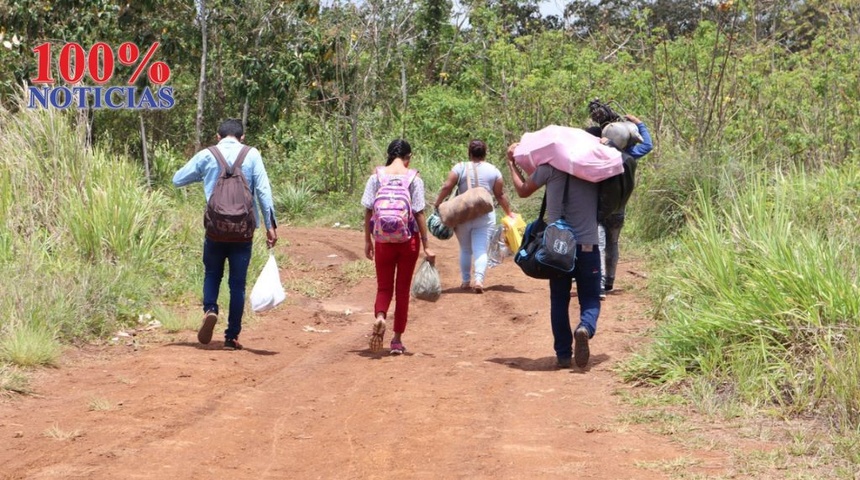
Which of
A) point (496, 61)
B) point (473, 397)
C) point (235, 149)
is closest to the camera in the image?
point (473, 397)

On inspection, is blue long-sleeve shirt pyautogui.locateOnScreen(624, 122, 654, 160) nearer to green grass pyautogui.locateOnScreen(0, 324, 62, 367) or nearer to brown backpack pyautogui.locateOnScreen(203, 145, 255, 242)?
brown backpack pyautogui.locateOnScreen(203, 145, 255, 242)

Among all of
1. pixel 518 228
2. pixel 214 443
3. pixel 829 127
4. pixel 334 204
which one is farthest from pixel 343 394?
pixel 334 204

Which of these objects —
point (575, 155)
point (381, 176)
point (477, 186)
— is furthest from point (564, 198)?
point (477, 186)

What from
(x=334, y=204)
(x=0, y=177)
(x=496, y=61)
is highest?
(x=496, y=61)

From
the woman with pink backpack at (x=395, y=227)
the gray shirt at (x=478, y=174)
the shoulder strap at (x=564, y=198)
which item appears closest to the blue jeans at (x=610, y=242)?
the gray shirt at (x=478, y=174)

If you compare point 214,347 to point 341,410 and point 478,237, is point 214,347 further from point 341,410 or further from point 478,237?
point 478,237

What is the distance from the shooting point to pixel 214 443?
19.1 ft

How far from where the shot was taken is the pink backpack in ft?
27.3

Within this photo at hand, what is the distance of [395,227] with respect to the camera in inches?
328

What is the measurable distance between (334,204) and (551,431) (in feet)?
47.3

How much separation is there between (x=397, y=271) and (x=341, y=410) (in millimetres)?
2105

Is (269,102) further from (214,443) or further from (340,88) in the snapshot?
(214,443)

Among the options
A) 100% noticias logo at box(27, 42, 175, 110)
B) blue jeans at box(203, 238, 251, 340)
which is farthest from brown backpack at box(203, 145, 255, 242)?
100% noticias logo at box(27, 42, 175, 110)

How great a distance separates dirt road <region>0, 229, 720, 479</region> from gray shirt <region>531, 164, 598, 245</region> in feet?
3.28
